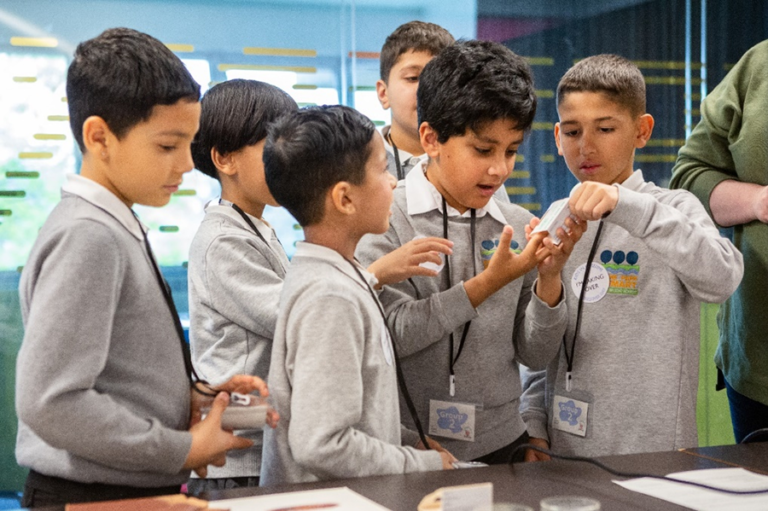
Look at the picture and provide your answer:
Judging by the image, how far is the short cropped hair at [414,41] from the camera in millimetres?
2477

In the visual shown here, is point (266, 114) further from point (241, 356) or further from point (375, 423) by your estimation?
point (375, 423)

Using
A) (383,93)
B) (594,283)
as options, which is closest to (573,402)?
(594,283)

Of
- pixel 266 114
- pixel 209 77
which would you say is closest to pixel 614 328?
pixel 266 114

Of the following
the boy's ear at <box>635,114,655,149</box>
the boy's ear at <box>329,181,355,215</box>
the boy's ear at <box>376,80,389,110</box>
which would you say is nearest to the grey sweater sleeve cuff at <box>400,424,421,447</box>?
the boy's ear at <box>329,181,355,215</box>

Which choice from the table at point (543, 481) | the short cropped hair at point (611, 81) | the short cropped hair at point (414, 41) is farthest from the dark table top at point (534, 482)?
the short cropped hair at point (414, 41)

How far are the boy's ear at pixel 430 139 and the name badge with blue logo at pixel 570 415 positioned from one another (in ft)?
1.92

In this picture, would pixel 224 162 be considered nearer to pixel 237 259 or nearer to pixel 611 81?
pixel 237 259

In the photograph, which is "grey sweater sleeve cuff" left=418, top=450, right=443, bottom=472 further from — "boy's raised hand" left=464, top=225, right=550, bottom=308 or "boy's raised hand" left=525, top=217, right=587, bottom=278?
"boy's raised hand" left=525, top=217, right=587, bottom=278

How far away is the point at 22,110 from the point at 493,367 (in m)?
2.49

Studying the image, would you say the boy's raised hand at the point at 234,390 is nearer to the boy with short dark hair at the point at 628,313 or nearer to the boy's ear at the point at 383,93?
the boy with short dark hair at the point at 628,313

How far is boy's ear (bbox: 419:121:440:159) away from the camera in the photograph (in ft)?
5.90

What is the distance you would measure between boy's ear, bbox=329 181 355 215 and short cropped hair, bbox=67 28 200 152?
302 millimetres

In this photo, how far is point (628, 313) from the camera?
178cm

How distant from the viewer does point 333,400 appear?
126 centimetres
